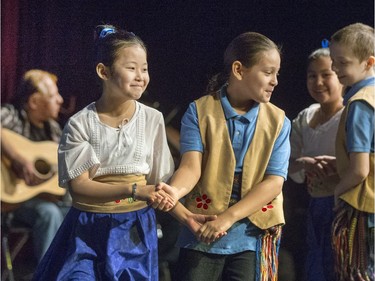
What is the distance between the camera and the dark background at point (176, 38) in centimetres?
342

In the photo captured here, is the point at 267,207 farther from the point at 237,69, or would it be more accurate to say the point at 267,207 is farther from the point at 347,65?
the point at 347,65

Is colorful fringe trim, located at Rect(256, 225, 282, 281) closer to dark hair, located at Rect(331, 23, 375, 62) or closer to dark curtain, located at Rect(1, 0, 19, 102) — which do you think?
dark hair, located at Rect(331, 23, 375, 62)

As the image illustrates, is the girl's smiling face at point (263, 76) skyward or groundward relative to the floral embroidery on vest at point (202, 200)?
skyward

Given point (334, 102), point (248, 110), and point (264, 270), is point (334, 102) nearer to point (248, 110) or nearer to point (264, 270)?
point (248, 110)

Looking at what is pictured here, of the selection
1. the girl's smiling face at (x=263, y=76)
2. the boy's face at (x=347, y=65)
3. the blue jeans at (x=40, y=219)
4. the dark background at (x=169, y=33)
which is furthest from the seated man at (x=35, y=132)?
the boy's face at (x=347, y=65)

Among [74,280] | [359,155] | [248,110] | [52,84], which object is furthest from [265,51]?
[52,84]

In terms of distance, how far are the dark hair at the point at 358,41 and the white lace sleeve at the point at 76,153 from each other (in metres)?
1.03

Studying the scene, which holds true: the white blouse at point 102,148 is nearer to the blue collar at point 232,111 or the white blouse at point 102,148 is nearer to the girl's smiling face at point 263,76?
Answer: the blue collar at point 232,111

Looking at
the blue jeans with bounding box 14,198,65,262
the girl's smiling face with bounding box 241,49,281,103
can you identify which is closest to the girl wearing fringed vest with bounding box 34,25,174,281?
the girl's smiling face with bounding box 241,49,281,103

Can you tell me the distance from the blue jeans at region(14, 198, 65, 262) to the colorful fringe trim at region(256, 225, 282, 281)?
1.43 metres

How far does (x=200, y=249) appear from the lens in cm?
278

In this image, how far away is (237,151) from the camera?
2.81 meters

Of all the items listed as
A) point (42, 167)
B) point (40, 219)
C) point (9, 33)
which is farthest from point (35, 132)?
point (9, 33)

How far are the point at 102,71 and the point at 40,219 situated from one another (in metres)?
1.30
